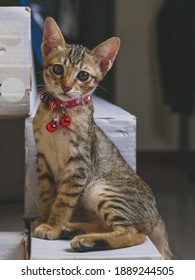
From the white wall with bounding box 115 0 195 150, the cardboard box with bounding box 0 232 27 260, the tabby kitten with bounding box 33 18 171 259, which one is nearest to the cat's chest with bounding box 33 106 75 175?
the tabby kitten with bounding box 33 18 171 259

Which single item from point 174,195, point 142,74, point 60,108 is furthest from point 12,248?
point 142,74

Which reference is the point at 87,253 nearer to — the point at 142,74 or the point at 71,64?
the point at 71,64

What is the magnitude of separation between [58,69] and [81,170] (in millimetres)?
142

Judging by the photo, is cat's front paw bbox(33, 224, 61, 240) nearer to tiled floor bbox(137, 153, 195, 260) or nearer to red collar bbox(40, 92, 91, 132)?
red collar bbox(40, 92, 91, 132)

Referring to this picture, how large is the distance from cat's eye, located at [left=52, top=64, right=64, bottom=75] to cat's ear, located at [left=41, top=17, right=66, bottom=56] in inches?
1.1

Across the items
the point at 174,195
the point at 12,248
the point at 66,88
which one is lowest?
the point at 174,195

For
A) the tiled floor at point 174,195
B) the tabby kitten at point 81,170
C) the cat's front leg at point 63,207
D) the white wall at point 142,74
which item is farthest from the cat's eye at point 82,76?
the white wall at point 142,74

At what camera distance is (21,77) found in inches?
31.3

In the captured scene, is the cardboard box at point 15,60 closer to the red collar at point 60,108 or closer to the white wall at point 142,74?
the red collar at point 60,108

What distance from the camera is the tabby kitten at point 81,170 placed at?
29.4 inches

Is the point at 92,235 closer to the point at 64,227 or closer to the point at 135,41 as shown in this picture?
the point at 64,227

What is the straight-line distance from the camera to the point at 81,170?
0.78 metres

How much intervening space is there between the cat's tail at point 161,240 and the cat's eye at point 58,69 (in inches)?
10.3
